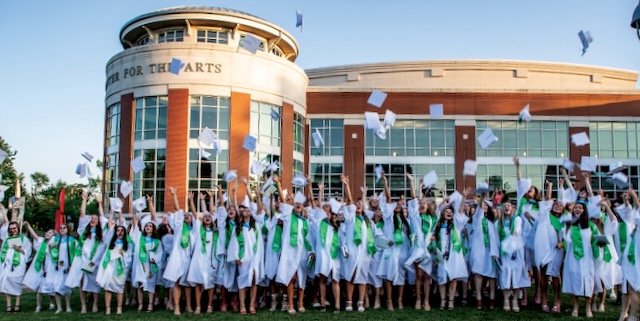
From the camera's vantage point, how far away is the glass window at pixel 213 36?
30375 mm

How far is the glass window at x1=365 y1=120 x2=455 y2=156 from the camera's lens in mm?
33219

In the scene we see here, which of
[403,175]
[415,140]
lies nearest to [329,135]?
[403,175]

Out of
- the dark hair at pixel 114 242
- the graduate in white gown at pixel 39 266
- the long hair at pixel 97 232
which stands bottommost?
the graduate in white gown at pixel 39 266

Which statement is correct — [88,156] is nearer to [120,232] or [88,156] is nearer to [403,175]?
[120,232]

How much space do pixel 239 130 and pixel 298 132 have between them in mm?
4699

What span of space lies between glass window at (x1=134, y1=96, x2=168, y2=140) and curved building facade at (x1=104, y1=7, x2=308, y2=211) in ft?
0.16

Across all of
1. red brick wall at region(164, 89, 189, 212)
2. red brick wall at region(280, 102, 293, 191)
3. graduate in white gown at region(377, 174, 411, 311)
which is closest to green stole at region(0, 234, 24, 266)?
graduate in white gown at region(377, 174, 411, 311)

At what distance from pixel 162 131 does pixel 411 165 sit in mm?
13876

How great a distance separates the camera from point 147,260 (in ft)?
34.2

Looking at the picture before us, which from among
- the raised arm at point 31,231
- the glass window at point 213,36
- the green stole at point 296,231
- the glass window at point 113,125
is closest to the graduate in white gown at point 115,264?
the raised arm at point 31,231

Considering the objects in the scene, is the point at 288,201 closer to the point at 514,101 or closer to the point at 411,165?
the point at 411,165

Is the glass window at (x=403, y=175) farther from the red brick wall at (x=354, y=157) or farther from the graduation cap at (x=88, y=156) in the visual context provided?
the graduation cap at (x=88, y=156)

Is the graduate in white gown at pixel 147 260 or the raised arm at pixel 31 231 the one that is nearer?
the graduate in white gown at pixel 147 260

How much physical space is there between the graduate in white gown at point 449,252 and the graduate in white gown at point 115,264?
5.51 m
